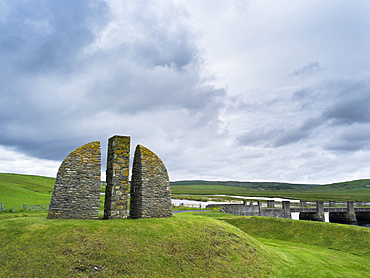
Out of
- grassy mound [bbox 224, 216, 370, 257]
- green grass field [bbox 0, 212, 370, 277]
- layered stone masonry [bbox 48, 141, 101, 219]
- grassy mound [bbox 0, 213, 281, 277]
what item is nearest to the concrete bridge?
grassy mound [bbox 224, 216, 370, 257]

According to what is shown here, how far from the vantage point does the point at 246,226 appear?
113 feet

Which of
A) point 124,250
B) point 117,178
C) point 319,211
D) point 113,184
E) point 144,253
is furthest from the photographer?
point 319,211

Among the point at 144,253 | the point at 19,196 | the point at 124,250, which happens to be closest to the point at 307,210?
the point at 144,253

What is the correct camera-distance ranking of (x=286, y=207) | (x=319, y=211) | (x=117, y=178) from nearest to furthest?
1. (x=117, y=178)
2. (x=286, y=207)
3. (x=319, y=211)

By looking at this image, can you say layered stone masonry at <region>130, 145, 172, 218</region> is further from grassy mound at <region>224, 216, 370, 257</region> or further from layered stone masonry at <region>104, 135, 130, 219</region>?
grassy mound at <region>224, 216, 370, 257</region>

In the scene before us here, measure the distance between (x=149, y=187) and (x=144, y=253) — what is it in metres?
5.90

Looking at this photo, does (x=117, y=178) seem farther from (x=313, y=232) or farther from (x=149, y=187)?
(x=313, y=232)

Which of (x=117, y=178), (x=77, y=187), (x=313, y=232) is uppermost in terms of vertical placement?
(x=117, y=178)

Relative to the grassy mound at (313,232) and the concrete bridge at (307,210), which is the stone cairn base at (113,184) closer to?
the grassy mound at (313,232)

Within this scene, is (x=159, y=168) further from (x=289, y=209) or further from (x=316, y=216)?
(x=316, y=216)

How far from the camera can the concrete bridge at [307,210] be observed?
4300cm

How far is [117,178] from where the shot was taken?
1848cm

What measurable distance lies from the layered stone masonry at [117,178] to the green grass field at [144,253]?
3.84 feet

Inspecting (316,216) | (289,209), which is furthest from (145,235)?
(316,216)
